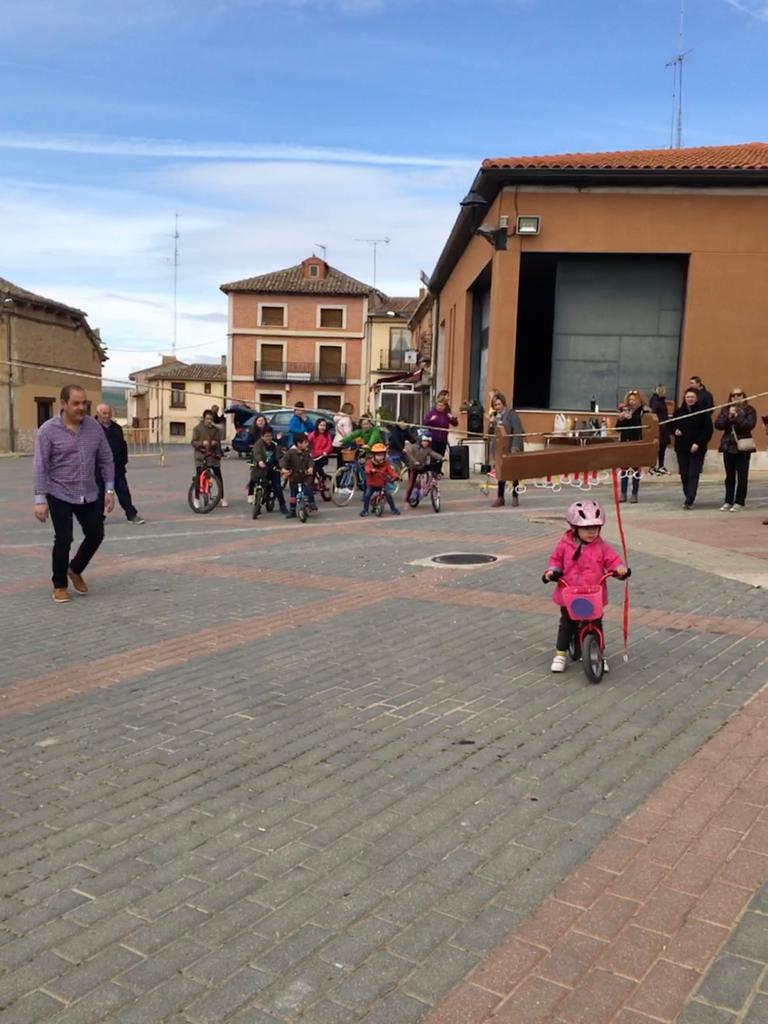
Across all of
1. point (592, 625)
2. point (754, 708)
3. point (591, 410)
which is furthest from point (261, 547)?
point (591, 410)

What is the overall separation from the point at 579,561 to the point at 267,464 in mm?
8724

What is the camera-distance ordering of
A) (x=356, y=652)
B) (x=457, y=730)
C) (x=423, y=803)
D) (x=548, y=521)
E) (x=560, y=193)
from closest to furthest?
1. (x=423, y=803)
2. (x=457, y=730)
3. (x=356, y=652)
4. (x=548, y=521)
5. (x=560, y=193)

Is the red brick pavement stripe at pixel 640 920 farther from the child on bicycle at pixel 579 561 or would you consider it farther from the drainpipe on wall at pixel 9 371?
the drainpipe on wall at pixel 9 371

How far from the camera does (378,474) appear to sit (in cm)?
1338

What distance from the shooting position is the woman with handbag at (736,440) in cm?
1186

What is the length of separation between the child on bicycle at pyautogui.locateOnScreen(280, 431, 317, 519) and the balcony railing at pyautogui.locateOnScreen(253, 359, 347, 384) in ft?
166

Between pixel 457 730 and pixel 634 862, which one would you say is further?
pixel 457 730

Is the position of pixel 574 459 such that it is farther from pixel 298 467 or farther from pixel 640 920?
pixel 298 467

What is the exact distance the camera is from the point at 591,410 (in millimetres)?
18516

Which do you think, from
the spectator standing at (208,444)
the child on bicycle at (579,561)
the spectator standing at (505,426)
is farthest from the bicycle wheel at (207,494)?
the child on bicycle at (579,561)

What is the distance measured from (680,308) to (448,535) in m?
9.98

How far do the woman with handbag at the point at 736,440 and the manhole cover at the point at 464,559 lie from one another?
4484 mm

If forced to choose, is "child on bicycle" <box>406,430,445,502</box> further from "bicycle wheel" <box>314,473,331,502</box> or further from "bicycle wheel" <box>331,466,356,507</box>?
"bicycle wheel" <box>314,473,331,502</box>

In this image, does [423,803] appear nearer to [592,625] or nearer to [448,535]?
[592,625]
